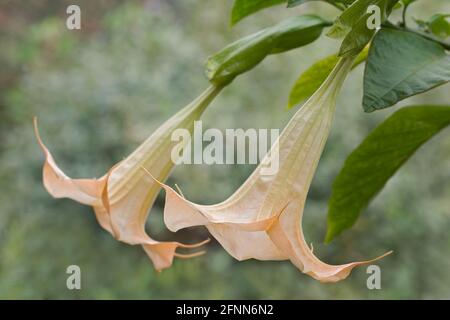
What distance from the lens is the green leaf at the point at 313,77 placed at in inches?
24.6

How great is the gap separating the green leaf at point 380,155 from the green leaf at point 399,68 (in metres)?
0.12

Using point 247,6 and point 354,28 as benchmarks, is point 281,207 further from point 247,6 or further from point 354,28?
point 247,6

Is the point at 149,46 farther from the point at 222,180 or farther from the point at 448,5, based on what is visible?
the point at 448,5

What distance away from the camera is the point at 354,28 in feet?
1.42

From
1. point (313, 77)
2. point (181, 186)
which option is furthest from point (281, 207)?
point (181, 186)

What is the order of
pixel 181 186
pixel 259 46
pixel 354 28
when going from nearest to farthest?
pixel 354 28 → pixel 259 46 → pixel 181 186

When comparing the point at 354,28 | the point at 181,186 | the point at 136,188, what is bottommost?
the point at 181,186

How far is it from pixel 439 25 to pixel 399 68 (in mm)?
187

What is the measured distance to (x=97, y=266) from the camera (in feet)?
6.22

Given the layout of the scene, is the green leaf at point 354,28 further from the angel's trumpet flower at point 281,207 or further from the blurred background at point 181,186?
the blurred background at point 181,186

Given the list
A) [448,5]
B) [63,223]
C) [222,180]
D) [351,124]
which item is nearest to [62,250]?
[63,223]

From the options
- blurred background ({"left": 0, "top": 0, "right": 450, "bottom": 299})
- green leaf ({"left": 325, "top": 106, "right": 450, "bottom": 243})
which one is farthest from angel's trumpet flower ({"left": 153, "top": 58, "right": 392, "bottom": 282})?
blurred background ({"left": 0, "top": 0, "right": 450, "bottom": 299})

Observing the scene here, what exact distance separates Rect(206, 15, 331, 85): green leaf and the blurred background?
51.2 inches

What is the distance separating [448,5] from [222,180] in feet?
4.13
